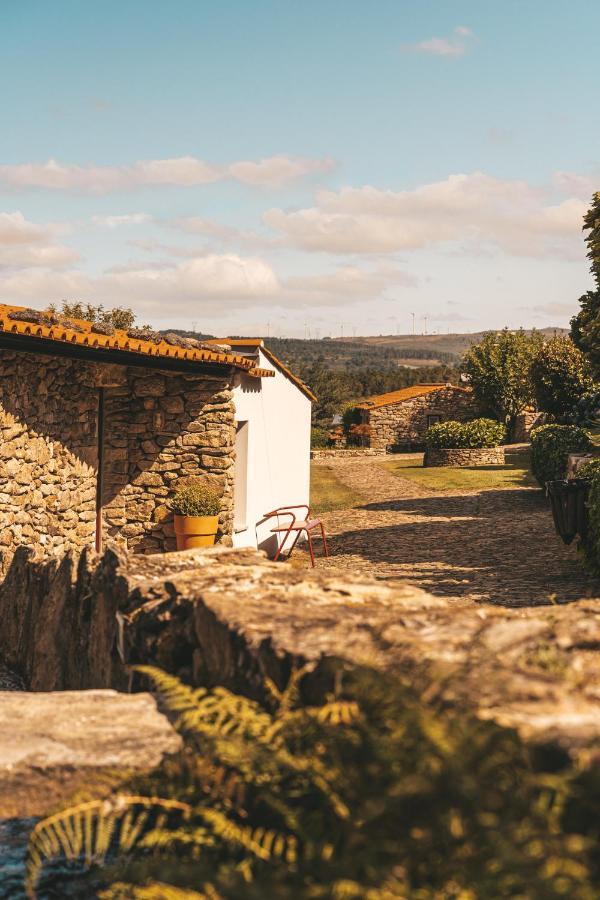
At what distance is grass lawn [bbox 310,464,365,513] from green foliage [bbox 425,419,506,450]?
17.5ft

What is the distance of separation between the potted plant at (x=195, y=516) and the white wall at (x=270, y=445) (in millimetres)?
1069

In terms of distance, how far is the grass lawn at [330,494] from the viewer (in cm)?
1873

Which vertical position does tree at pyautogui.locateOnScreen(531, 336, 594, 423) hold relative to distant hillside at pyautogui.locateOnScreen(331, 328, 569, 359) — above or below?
below

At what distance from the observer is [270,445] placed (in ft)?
39.2

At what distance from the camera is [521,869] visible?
1.29 m

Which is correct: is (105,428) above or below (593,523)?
above

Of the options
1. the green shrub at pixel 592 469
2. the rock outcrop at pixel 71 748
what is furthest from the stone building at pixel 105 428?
the rock outcrop at pixel 71 748

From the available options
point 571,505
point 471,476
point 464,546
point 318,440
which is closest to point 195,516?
point 571,505

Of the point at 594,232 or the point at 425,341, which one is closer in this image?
the point at 594,232

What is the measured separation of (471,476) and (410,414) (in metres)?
14.4

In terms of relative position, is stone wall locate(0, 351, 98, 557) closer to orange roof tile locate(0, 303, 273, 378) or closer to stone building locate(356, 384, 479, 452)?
orange roof tile locate(0, 303, 273, 378)

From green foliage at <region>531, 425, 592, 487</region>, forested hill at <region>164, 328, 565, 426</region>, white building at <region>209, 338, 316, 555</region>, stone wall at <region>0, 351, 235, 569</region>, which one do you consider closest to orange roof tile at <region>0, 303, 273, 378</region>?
stone wall at <region>0, 351, 235, 569</region>

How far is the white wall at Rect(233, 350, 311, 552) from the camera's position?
10.9m

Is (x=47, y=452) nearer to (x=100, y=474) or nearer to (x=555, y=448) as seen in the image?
(x=100, y=474)
